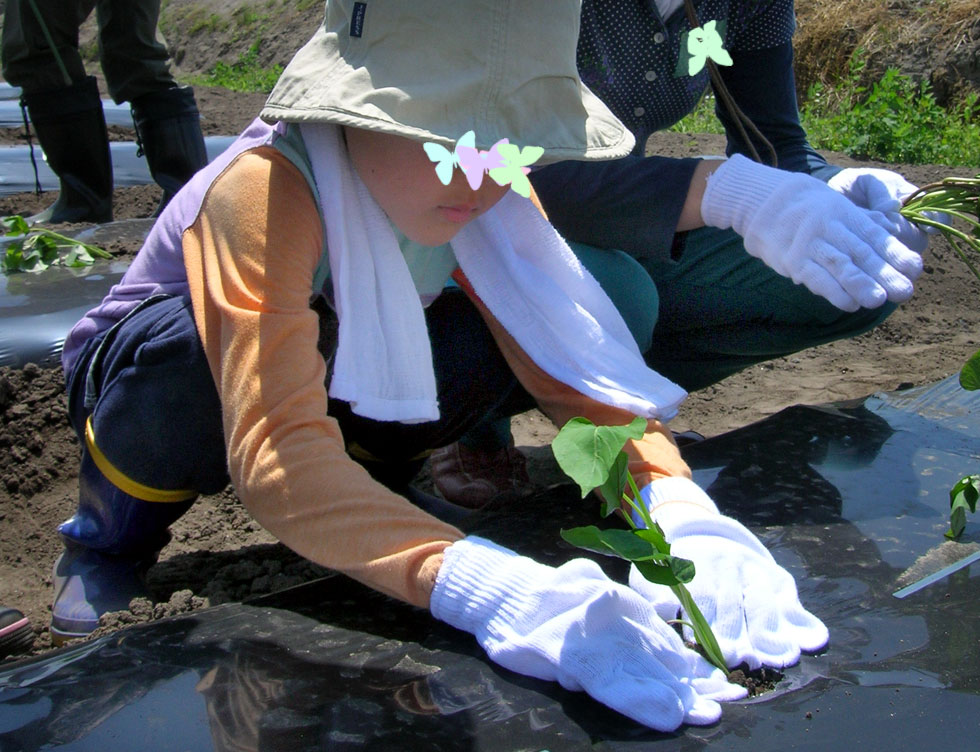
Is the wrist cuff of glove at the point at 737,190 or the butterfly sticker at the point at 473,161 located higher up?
the butterfly sticker at the point at 473,161

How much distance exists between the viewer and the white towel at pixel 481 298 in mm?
1255

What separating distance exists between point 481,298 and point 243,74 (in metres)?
9.01

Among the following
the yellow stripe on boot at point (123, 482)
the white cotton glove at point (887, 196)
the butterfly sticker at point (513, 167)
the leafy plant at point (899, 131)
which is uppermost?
the butterfly sticker at point (513, 167)

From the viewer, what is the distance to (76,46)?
3.13m

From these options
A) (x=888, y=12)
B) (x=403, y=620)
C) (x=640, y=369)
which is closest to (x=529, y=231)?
(x=640, y=369)

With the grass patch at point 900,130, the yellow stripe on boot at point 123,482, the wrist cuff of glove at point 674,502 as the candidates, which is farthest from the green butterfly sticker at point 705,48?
the grass patch at point 900,130

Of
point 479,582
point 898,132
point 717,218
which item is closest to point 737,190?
point 717,218

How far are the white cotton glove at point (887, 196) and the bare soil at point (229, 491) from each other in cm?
64

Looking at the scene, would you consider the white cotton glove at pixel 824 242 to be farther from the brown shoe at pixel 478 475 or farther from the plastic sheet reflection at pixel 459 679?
the brown shoe at pixel 478 475

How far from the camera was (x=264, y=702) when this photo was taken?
996 millimetres

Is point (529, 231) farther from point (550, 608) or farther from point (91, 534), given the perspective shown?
point (91, 534)

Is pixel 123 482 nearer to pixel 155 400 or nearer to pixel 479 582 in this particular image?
pixel 155 400

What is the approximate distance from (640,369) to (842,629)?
452 millimetres

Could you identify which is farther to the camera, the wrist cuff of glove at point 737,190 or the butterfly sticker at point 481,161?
the wrist cuff of glove at point 737,190
